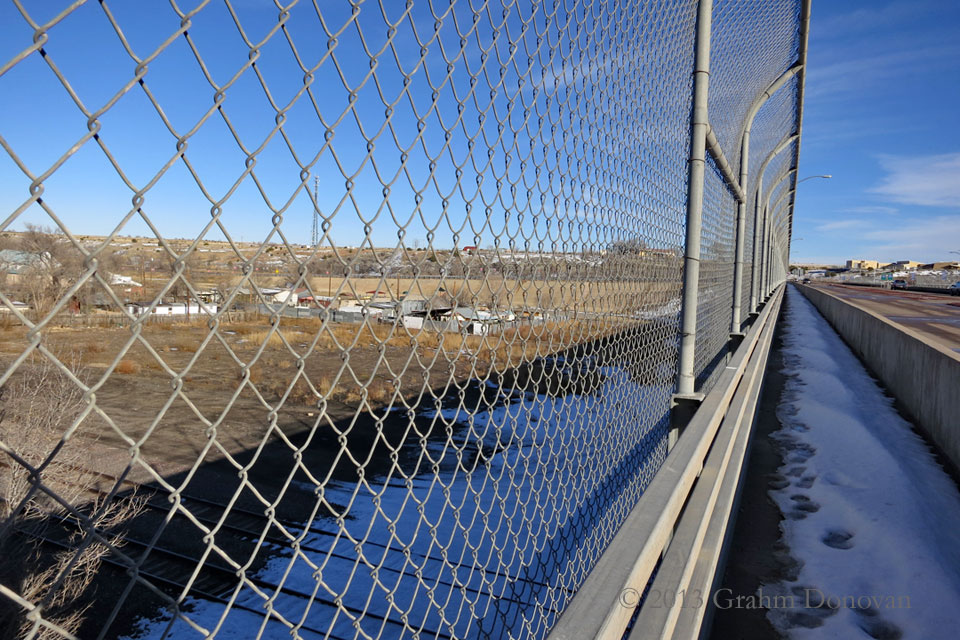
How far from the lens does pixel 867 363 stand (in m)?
11.8

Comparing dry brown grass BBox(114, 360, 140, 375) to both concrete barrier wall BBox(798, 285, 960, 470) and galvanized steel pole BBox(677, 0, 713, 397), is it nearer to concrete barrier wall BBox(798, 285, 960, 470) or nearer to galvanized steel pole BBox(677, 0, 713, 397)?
concrete barrier wall BBox(798, 285, 960, 470)

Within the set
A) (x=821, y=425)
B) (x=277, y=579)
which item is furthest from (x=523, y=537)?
(x=821, y=425)

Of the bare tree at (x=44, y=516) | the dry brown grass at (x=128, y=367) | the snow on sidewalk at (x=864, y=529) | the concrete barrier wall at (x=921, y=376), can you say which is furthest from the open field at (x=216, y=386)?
the concrete barrier wall at (x=921, y=376)

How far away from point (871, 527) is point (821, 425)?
9.62 ft

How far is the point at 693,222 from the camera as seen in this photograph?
3.61 m

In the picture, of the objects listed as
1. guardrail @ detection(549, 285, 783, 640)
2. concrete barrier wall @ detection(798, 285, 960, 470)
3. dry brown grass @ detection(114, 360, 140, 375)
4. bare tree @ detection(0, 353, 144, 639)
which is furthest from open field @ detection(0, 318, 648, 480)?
concrete barrier wall @ detection(798, 285, 960, 470)

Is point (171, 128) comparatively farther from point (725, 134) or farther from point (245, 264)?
point (725, 134)

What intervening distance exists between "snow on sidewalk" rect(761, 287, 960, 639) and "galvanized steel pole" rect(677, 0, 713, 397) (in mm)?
1319

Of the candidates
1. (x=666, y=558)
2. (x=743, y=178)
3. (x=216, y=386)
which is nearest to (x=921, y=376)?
(x=743, y=178)

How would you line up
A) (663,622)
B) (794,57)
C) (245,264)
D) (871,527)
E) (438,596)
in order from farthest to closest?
(794,57) → (438,596) → (871,527) → (663,622) → (245,264)

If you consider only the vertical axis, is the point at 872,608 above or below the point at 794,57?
below

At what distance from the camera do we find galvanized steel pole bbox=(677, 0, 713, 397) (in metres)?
3.41

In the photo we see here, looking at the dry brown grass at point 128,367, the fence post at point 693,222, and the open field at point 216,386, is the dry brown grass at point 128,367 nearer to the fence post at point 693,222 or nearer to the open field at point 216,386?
the open field at point 216,386

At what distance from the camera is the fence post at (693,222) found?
11.2ft
